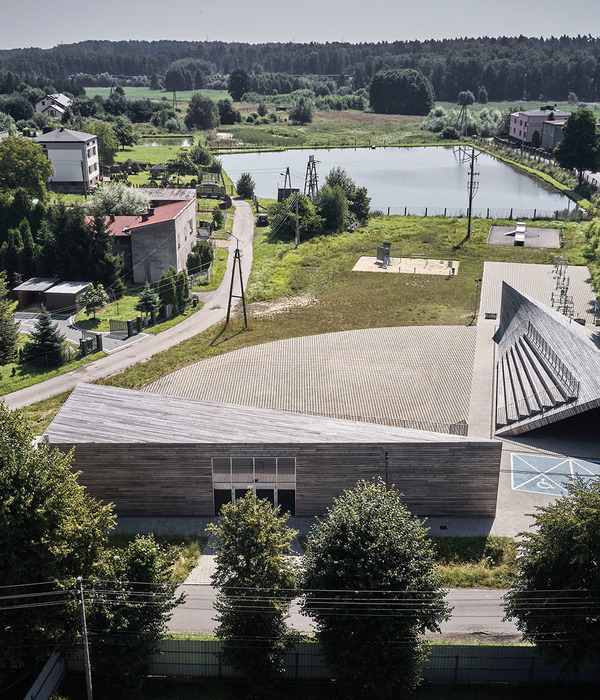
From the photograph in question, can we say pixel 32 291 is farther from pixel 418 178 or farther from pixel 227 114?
pixel 227 114

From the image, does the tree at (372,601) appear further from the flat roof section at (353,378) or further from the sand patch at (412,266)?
the sand patch at (412,266)

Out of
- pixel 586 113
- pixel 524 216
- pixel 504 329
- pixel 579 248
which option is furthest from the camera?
pixel 586 113

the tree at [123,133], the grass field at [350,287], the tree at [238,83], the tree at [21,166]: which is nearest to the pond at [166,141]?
the tree at [123,133]

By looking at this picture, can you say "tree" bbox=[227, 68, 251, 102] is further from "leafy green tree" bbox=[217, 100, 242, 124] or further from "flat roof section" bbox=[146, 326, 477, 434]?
"flat roof section" bbox=[146, 326, 477, 434]

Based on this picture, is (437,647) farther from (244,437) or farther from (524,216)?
(524,216)

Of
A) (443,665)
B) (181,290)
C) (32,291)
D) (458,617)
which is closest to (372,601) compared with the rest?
(443,665)

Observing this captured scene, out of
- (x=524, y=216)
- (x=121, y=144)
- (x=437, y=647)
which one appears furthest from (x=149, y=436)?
(x=121, y=144)
